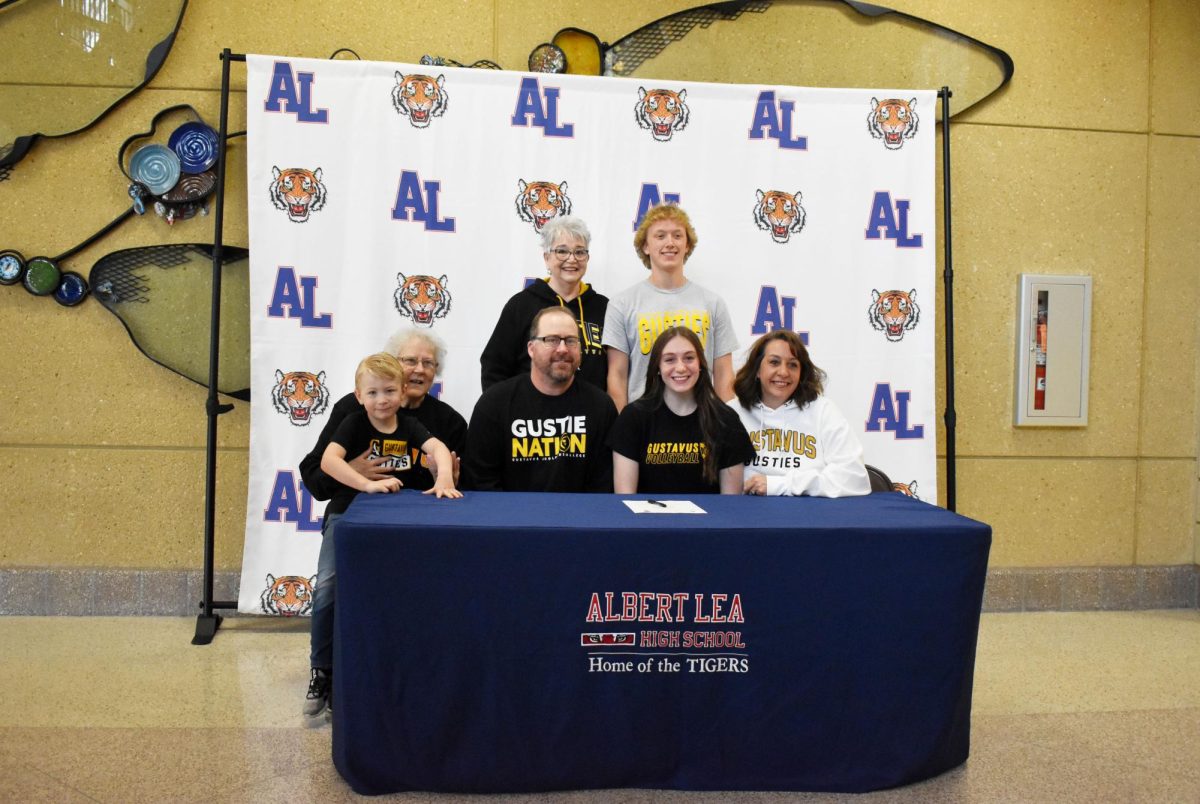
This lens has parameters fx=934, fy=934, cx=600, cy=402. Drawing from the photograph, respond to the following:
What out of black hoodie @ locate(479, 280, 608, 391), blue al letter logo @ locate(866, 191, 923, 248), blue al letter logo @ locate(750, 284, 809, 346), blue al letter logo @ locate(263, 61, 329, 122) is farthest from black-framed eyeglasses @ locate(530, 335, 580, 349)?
blue al letter logo @ locate(866, 191, 923, 248)

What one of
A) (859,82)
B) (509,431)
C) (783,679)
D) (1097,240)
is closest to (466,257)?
(509,431)

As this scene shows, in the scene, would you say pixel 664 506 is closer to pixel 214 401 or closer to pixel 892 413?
pixel 892 413

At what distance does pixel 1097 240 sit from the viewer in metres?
4.20

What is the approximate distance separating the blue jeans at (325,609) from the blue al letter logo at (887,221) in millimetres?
2423

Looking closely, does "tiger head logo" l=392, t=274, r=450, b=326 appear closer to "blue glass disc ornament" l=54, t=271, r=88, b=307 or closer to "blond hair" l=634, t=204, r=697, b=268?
"blond hair" l=634, t=204, r=697, b=268

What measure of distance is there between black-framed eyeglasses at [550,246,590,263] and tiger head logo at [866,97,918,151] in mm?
1385

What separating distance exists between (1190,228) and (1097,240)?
0.45 meters

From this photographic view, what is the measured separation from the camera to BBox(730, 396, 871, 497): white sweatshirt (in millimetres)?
2758

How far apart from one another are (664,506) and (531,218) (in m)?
1.70

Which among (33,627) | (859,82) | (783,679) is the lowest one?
(33,627)

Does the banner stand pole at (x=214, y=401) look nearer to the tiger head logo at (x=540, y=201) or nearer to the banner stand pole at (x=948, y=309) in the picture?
the tiger head logo at (x=540, y=201)

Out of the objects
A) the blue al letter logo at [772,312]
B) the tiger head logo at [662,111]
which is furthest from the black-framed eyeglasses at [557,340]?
the tiger head logo at [662,111]

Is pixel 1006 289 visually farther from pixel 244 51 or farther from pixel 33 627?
pixel 33 627

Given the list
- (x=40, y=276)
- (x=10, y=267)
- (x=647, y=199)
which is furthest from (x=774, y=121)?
(x=10, y=267)
